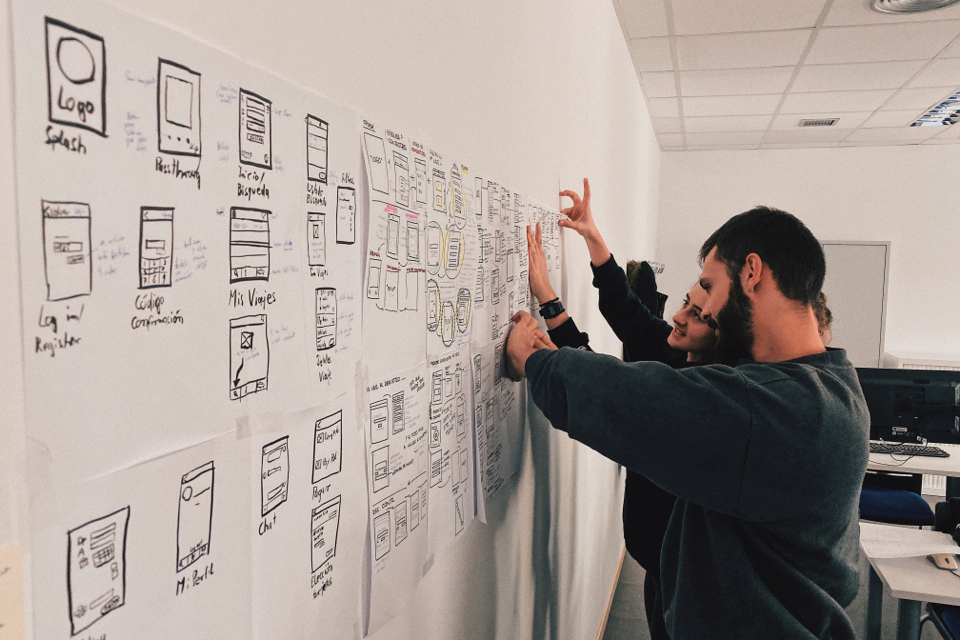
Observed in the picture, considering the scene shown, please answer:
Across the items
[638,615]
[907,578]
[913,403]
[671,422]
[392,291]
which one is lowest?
[638,615]

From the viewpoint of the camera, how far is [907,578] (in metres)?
1.84

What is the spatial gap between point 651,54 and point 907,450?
2589mm

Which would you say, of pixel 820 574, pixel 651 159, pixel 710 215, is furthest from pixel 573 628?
pixel 710 215

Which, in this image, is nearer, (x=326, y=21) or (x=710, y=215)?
(x=326, y=21)

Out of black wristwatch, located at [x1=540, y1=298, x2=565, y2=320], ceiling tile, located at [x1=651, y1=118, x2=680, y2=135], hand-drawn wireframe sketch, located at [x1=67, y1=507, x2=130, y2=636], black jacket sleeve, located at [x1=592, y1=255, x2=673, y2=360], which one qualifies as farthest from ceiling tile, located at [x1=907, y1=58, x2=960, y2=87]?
hand-drawn wireframe sketch, located at [x1=67, y1=507, x2=130, y2=636]

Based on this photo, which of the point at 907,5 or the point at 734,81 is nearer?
the point at 907,5

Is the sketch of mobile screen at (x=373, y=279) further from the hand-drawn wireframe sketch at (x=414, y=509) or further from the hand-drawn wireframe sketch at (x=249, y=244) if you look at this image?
the hand-drawn wireframe sketch at (x=414, y=509)

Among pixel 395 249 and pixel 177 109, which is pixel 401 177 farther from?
pixel 177 109

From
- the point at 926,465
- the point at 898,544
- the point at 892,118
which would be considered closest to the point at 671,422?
the point at 898,544

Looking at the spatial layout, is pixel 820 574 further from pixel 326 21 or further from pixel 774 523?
pixel 326 21

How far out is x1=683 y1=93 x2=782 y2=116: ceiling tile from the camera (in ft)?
14.1

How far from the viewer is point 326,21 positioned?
63 centimetres

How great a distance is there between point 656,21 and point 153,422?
10.4 ft

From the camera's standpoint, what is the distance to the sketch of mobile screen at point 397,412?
810mm
